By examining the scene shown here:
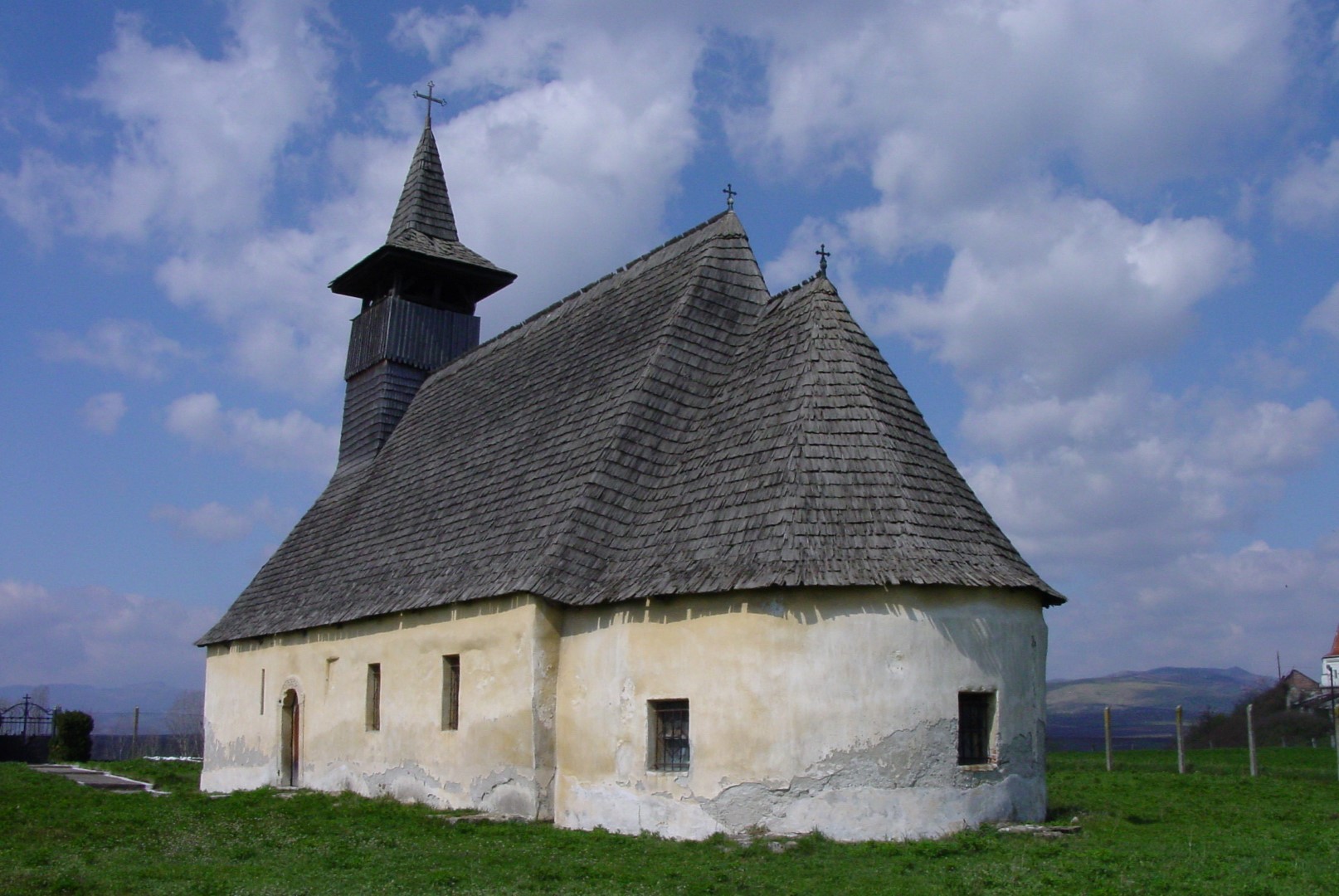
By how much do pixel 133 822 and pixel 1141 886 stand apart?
38.2 feet

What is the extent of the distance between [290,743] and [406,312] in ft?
32.4

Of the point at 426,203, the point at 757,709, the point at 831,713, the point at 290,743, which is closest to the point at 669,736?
the point at 757,709

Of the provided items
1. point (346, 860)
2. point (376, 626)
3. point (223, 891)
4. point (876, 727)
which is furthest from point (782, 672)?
point (376, 626)

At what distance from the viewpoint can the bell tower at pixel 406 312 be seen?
26.5 meters

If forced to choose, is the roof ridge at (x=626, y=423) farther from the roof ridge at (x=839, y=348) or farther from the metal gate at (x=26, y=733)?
the metal gate at (x=26, y=733)

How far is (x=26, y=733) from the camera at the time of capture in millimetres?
33031

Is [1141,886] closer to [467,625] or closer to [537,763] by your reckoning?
[537,763]

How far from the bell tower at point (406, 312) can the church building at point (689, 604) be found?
532 centimetres

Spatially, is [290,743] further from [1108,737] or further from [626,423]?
[1108,737]

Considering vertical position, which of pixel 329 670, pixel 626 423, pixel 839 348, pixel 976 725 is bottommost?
pixel 976 725

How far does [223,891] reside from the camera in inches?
385

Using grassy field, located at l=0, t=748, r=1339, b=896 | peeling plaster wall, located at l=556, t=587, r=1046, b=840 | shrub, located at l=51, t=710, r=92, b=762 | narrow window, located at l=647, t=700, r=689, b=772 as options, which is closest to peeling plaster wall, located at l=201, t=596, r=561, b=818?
grassy field, located at l=0, t=748, r=1339, b=896

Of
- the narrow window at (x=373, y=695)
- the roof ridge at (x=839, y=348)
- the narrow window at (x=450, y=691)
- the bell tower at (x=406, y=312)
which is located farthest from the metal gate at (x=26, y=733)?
the roof ridge at (x=839, y=348)

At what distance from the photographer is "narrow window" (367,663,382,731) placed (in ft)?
62.2
